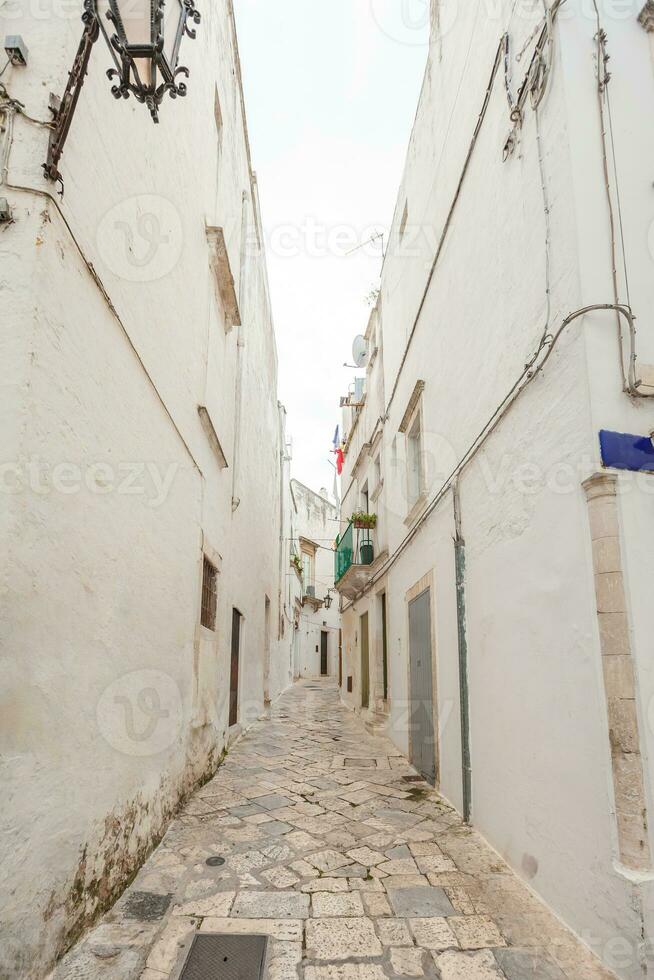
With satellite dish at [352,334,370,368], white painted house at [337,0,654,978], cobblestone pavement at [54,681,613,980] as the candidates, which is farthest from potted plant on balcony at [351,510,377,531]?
cobblestone pavement at [54,681,613,980]

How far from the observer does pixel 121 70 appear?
245cm

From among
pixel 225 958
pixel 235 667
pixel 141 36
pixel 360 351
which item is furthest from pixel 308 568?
pixel 141 36

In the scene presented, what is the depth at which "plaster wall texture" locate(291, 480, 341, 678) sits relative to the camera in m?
28.4

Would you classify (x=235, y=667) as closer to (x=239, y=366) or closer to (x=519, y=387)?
(x=239, y=366)

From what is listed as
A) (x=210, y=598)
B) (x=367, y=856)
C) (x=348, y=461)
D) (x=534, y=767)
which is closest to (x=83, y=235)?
(x=534, y=767)

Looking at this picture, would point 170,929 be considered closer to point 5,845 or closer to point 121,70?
point 5,845

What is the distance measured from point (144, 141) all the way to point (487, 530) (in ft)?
11.8

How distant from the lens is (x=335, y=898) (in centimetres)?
337

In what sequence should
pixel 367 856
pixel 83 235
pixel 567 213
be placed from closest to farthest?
pixel 83 235 < pixel 567 213 < pixel 367 856

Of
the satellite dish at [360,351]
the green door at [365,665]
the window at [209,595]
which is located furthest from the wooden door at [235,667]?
the satellite dish at [360,351]

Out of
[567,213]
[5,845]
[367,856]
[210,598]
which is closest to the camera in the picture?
[5,845]

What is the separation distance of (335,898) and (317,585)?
92.1 feet

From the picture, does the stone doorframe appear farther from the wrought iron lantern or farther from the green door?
the green door

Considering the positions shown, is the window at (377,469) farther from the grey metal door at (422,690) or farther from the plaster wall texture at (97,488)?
the plaster wall texture at (97,488)
